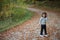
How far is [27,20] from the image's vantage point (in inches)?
86.4

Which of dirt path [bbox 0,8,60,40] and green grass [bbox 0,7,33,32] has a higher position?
green grass [bbox 0,7,33,32]

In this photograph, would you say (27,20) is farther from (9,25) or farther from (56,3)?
(56,3)

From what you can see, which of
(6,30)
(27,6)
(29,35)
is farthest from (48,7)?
(6,30)

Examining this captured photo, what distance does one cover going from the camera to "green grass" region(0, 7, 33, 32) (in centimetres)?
212

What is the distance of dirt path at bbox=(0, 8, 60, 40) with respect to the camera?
2.11m

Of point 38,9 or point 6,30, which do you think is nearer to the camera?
point 6,30

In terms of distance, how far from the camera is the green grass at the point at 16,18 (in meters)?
2.12

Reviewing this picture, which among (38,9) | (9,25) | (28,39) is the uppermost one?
(38,9)

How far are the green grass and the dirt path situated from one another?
4cm

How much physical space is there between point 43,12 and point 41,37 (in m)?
0.27

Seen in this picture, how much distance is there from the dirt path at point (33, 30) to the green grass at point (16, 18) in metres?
0.04

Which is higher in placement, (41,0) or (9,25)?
(41,0)

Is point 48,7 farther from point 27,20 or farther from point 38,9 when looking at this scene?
point 27,20

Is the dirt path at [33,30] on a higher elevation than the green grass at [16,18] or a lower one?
lower
